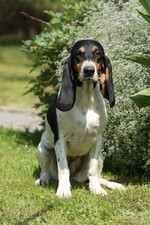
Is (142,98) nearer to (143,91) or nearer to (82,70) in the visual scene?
(143,91)

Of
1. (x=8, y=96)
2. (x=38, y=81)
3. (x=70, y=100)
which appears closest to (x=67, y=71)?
(x=70, y=100)

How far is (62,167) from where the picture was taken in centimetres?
598

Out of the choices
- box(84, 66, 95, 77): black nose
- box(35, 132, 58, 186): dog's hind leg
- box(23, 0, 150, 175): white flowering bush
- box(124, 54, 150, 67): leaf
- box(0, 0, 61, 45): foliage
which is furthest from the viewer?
box(0, 0, 61, 45): foliage

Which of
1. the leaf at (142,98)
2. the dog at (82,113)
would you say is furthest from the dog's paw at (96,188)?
the leaf at (142,98)

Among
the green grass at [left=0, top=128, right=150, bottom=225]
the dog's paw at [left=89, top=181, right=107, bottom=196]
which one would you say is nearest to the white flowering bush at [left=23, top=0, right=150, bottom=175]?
the green grass at [left=0, top=128, right=150, bottom=225]

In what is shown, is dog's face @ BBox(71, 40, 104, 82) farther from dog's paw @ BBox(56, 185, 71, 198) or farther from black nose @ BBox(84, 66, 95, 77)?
dog's paw @ BBox(56, 185, 71, 198)

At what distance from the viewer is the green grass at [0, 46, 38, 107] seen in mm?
Result: 14695

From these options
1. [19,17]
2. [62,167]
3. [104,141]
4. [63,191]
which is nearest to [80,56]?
[62,167]

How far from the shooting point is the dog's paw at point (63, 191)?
5727 mm

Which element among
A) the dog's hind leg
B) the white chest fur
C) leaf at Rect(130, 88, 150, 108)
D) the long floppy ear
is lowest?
the dog's hind leg

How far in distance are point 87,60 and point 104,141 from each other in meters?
1.49

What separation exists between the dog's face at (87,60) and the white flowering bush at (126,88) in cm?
89

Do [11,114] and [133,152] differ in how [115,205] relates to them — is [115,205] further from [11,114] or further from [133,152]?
[11,114]

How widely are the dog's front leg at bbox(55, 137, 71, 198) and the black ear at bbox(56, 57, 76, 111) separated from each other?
1.33 feet
